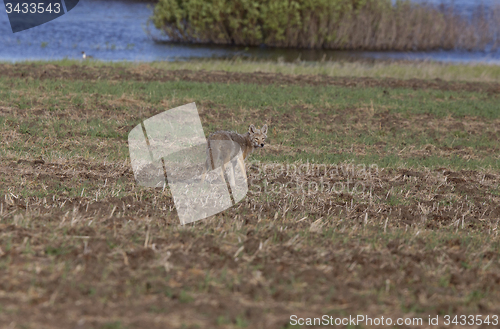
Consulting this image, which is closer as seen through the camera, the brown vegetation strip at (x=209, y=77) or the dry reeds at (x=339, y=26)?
the brown vegetation strip at (x=209, y=77)

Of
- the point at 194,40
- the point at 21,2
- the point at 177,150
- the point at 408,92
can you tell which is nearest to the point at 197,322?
the point at 177,150

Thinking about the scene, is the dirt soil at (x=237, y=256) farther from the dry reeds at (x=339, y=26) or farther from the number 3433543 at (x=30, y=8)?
the number 3433543 at (x=30, y=8)

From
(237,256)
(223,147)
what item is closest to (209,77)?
(223,147)

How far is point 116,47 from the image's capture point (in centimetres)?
4019

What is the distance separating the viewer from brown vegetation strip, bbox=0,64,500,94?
21.7m

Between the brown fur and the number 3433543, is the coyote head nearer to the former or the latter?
the brown fur

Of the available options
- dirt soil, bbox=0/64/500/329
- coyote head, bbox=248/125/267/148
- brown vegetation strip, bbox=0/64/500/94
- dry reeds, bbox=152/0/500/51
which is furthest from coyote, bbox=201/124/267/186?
dry reeds, bbox=152/0/500/51

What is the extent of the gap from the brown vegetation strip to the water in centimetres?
993

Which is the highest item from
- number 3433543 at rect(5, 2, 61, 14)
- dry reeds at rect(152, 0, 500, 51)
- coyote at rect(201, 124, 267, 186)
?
coyote at rect(201, 124, 267, 186)

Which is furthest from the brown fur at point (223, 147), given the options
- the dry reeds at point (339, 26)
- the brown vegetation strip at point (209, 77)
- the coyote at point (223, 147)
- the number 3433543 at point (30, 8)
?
the number 3433543 at point (30, 8)

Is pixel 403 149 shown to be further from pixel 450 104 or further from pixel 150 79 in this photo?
pixel 150 79

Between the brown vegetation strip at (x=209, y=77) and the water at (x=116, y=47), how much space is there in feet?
32.6

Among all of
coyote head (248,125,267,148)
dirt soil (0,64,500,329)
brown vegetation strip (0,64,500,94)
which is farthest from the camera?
brown vegetation strip (0,64,500,94)

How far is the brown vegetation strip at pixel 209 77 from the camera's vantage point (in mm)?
21703
